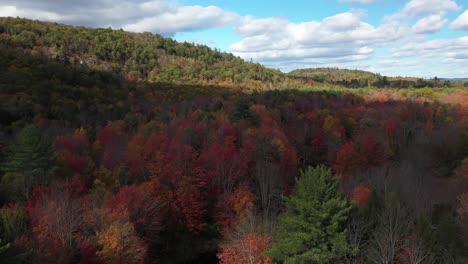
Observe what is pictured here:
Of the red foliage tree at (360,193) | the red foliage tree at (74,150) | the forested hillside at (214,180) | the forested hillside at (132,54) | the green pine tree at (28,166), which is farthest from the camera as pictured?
the forested hillside at (132,54)

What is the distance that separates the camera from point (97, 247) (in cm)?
2116

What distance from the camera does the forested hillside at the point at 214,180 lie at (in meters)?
20.4

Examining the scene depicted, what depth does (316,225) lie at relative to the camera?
20266 mm

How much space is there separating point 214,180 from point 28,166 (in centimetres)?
1622

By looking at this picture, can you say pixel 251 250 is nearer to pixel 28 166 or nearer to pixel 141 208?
pixel 141 208

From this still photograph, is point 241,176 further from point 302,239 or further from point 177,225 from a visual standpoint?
point 302,239

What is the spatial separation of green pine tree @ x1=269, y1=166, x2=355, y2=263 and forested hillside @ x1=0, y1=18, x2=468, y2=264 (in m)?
0.08

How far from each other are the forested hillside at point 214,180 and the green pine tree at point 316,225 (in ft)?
0.25

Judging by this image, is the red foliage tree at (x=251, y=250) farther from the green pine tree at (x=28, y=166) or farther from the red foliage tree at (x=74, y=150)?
the red foliage tree at (x=74, y=150)

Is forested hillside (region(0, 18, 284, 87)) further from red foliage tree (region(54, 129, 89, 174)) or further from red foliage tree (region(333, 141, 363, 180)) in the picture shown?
red foliage tree (region(333, 141, 363, 180))

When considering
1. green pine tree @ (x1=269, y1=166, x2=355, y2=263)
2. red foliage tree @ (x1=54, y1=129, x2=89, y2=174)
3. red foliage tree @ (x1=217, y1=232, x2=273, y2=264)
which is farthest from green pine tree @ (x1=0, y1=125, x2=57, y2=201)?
green pine tree @ (x1=269, y1=166, x2=355, y2=263)

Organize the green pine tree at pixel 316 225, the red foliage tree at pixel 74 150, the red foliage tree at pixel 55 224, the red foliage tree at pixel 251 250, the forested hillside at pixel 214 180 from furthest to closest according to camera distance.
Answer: the red foliage tree at pixel 74 150 < the red foliage tree at pixel 251 250 < the forested hillside at pixel 214 180 < the green pine tree at pixel 316 225 < the red foliage tree at pixel 55 224

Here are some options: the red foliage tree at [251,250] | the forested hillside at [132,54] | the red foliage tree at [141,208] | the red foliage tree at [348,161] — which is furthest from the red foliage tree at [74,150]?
the forested hillside at [132,54]

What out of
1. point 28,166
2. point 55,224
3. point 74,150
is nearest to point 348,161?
point 74,150
